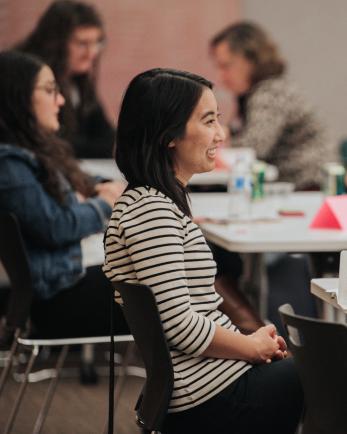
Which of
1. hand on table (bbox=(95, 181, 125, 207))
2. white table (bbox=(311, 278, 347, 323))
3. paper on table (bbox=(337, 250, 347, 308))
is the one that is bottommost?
hand on table (bbox=(95, 181, 125, 207))

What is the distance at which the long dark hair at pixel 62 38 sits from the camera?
4531 mm

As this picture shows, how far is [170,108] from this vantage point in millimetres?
2174

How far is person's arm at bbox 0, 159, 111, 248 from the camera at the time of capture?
10.4 feet

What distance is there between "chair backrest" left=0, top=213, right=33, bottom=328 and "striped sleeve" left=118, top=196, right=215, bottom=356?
90 cm

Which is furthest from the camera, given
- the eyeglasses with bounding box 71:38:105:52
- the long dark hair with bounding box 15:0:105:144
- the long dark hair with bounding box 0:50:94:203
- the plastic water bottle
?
the eyeglasses with bounding box 71:38:105:52

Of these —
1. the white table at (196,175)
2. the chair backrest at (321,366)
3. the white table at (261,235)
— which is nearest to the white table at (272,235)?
the white table at (261,235)

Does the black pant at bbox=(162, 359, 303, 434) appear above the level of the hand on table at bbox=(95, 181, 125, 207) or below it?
below

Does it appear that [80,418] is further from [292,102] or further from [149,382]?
[292,102]

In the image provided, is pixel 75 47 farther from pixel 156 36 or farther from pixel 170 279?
pixel 170 279

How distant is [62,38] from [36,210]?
5.43ft

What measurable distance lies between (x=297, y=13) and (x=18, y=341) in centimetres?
469

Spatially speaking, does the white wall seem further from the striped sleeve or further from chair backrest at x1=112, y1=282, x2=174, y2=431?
chair backrest at x1=112, y1=282, x2=174, y2=431

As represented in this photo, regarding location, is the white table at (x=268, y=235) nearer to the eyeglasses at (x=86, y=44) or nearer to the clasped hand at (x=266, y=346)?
the clasped hand at (x=266, y=346)

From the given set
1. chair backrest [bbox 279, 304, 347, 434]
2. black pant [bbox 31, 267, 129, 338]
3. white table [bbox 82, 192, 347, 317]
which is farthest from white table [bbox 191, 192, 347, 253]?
chair backrest [bbox 279, 304, 347, 434]
